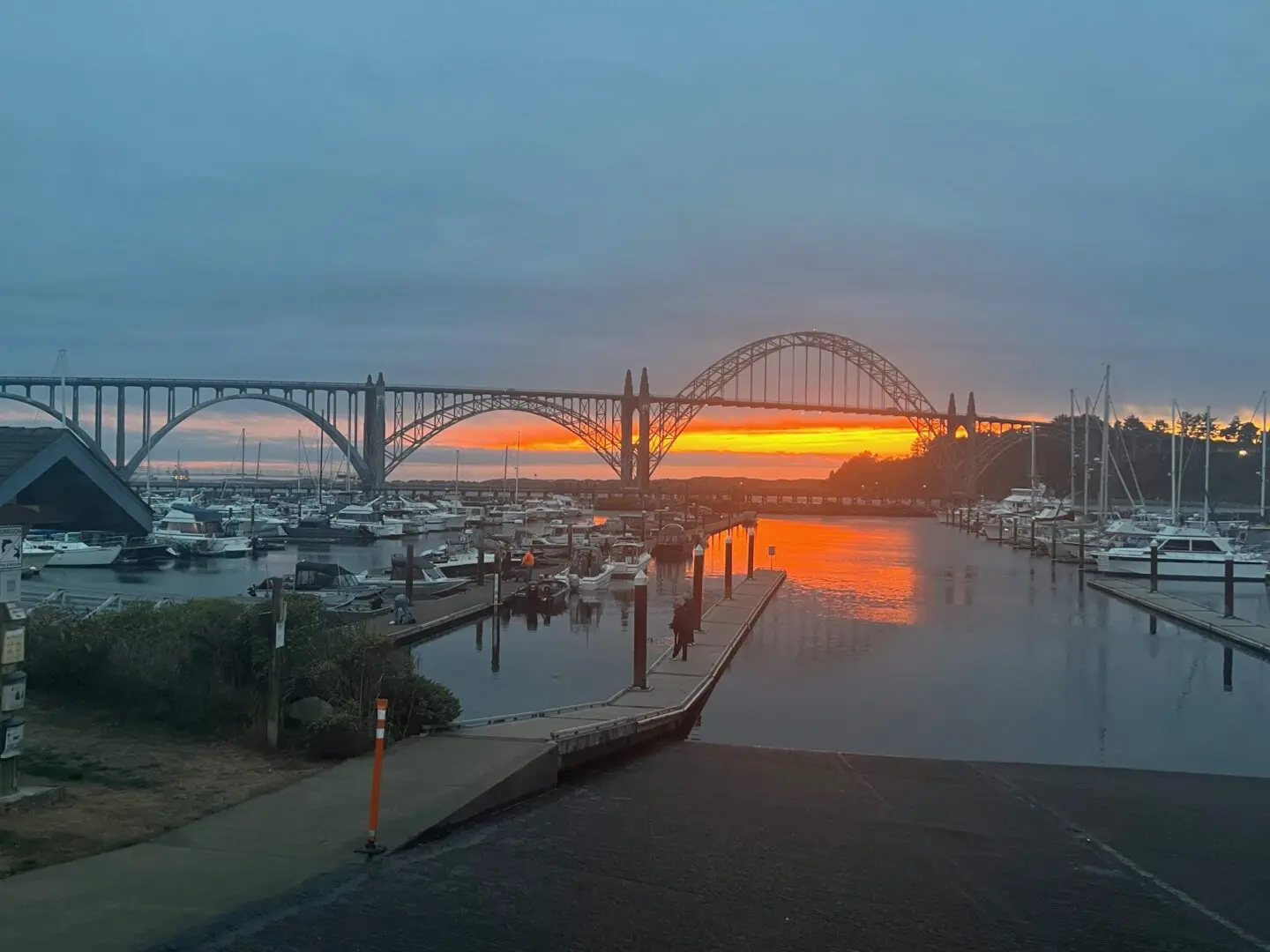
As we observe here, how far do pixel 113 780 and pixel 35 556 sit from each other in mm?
43269

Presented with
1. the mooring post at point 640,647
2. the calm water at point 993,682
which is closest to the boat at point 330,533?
the calm water at point 993,682

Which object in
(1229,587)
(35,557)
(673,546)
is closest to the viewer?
(1229,587)

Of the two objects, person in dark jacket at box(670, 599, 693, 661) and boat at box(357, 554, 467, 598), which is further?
boat at box(357, 554, 467, 598)

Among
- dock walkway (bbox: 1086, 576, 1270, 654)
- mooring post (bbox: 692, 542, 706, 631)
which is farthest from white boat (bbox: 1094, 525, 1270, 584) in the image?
mooring post (bbox: 692, 542, 706, 631)

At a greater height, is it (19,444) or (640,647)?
(19,444)

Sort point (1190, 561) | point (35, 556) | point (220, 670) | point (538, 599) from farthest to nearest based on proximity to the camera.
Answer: point (1190, 561)
point (35, 556)
point (538, 599)
point (220, 670)

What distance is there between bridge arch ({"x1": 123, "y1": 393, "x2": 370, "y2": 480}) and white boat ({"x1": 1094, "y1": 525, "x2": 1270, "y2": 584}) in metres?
72.2

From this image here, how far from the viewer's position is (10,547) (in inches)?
332

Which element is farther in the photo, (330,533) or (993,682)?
(330,533)

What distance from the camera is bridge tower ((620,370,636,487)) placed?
122m

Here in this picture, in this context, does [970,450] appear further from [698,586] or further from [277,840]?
[277,840]

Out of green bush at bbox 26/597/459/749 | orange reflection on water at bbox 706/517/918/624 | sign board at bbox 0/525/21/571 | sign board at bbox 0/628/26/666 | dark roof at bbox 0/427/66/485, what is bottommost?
orange reflection on water at bbox 706/517/918/624

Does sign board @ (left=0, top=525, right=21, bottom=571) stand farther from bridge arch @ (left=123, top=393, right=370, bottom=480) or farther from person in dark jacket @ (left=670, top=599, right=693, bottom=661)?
bridge arch @ (left=123, top=393, right=370, bottom=480)

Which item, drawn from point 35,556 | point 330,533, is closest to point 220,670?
point 35,556
